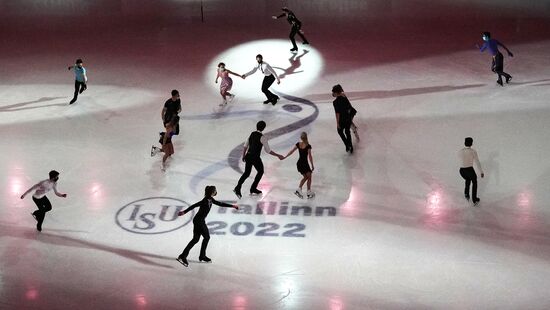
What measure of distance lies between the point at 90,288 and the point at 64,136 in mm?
7490

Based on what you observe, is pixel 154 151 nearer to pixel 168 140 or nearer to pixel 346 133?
pixel 168 140

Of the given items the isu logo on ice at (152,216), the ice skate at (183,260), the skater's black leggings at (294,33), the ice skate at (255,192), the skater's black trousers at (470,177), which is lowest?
the ice skate at (183,260)

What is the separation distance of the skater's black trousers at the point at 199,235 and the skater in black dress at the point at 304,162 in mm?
3000

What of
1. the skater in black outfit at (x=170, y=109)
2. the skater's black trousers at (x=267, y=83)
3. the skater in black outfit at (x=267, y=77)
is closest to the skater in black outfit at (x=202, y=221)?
the skater in black outfit at (x=170, y=109)

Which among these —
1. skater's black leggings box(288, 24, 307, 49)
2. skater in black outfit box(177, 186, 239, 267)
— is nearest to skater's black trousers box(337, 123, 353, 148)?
skater in black outfit box(177, 186, 239, 267)

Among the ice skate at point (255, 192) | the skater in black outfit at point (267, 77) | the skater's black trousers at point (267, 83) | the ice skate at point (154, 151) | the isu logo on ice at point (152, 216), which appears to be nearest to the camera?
the isu logo on ice at point (152, 216)

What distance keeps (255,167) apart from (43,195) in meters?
4.42

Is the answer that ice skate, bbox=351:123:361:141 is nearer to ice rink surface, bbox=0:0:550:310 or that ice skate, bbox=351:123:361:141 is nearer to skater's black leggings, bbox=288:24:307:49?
ice rink surface, bbox=0:0:550:310

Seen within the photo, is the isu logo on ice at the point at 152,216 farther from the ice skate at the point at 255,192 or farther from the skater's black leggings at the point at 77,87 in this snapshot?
the skater's black leggings at the point at 77,87

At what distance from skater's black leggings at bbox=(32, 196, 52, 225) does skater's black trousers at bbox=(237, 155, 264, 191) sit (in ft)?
13.2

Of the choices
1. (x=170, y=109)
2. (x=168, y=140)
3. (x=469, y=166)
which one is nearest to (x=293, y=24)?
(x=170, y=109)

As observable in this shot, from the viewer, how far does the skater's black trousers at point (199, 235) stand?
557 inches

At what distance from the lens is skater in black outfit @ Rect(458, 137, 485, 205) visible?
16.1 m

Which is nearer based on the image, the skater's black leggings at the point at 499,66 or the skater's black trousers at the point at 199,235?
the skater's black trousers at the point at 199,235
